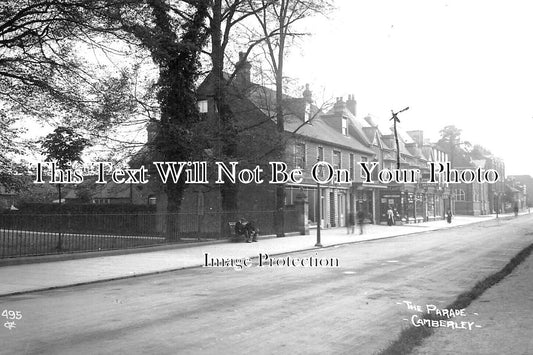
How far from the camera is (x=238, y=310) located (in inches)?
343

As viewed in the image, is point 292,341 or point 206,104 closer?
point 292,341

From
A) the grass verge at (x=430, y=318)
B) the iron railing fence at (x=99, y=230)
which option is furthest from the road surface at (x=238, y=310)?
the iron railing fence at (x=99, y=230)

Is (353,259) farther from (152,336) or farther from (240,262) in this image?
(152,336)

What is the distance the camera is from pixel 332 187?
41031 mm

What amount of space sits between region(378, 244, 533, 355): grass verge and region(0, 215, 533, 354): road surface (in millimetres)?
234

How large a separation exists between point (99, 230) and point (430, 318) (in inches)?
573

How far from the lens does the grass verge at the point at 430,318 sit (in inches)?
234

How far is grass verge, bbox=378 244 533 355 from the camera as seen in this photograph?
5.93m

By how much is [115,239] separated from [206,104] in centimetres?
1787

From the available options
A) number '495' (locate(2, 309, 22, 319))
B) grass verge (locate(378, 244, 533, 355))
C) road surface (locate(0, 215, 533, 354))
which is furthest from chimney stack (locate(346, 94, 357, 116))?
number '495' (locate(2, 309, 22, 319))

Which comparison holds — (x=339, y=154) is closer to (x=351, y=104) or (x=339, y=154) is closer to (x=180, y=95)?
(x=351, y=104)

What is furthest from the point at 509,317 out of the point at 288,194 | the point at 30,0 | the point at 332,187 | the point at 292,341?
the point at 332,187

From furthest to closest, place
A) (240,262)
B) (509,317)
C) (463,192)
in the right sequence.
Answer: (463,192) < (240,262) < (509,317)

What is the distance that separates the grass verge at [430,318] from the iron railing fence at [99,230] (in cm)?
1261
